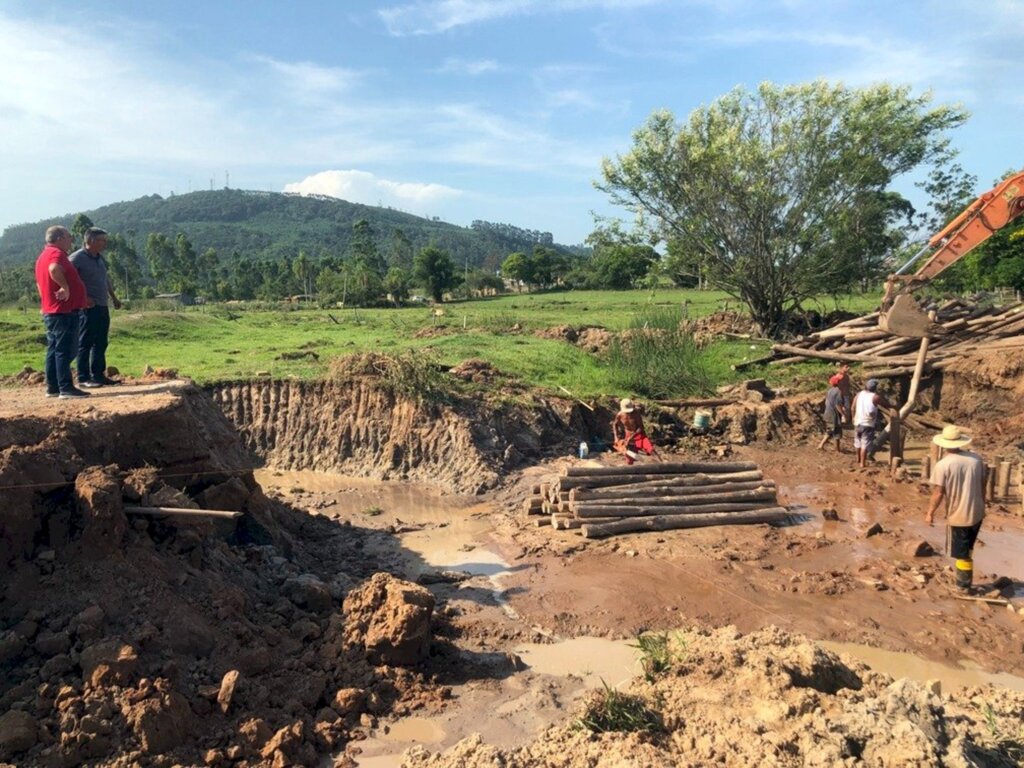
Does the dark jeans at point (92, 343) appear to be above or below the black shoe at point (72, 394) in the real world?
above

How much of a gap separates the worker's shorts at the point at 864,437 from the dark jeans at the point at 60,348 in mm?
12235

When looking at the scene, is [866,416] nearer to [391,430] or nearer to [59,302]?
[391,430]

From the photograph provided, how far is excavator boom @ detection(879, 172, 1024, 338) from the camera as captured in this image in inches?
531

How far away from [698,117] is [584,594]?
18.1 metres

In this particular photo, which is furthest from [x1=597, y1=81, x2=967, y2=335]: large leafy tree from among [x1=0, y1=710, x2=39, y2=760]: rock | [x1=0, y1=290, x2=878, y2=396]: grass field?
[x1=0, y1=710, x2=39, y2=760]: rock

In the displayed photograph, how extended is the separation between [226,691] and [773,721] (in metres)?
3.93

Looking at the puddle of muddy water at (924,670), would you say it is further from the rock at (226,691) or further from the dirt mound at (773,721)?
the rock at (226,691)

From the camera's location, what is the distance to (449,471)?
12109 mm

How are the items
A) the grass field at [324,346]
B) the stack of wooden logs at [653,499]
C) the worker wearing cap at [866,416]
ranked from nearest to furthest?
1. the stack of wooden logs at [653,499]
2. the worker wearing cap at [866,416]
3. the grass field at [324,346]

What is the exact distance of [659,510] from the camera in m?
9.56

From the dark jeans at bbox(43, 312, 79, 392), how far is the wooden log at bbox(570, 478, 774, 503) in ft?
20.9

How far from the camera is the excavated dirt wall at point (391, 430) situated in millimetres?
12281

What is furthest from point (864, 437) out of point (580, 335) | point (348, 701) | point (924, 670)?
point (580, 335)

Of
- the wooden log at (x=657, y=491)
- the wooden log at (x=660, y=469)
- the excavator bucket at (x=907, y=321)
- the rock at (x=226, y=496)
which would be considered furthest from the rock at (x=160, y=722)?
the excavator bucket at (x=907, y=321)
